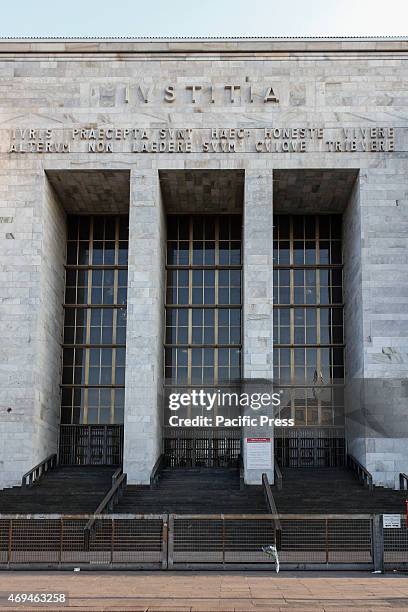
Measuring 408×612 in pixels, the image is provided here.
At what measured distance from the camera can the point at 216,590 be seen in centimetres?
1545

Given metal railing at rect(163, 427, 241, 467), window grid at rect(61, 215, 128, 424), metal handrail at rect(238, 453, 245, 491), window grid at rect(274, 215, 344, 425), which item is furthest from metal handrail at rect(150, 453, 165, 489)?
window grid at rect(274, 215, 344, 425)

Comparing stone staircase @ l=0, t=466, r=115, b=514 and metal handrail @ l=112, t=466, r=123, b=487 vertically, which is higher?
metal handrail @ l=112, t=466, r=123, b=487

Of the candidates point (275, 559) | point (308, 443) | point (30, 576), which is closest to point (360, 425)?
point (308, 443)

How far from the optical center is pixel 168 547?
19.1 m

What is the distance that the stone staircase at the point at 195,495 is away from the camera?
95.2 feet

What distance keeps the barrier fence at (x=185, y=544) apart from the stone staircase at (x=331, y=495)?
8.84m

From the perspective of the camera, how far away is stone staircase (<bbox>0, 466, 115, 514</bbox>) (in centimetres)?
2939

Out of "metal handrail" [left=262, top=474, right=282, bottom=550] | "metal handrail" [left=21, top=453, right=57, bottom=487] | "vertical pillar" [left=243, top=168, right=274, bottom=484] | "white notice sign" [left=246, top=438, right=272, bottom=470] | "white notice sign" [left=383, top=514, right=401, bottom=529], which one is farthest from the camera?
"vertical pillar" [left=243, top=168, right=274, bottom=484]

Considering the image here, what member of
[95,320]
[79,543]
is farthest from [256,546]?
[95,320]

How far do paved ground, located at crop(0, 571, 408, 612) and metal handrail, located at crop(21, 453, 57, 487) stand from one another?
586 inches

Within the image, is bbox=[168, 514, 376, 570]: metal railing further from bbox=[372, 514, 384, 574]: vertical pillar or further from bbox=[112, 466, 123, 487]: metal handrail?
bbox=[112, 466, 123, 487]: metal handrail

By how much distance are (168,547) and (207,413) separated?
1941 centimetres

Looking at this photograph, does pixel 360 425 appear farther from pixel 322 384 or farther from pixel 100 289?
pixel 100 289

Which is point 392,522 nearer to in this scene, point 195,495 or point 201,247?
point 195,495
